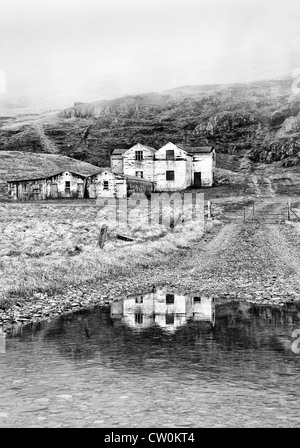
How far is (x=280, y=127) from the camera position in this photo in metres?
180

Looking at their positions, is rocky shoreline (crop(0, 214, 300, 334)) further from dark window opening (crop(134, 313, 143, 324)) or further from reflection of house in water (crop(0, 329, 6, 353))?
dark window opening (crop(134, 313, 143, 324))

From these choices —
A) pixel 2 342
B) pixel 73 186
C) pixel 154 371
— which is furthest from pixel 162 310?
pixel 73 186

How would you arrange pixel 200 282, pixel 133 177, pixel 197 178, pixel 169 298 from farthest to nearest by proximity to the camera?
1. pixel 197 178
2. pixel 133 177
3. pixel 200 282
4. pixel 169 298

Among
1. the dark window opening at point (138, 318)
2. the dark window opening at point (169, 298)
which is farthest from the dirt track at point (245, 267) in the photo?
the dark window opening at point (138, 318)

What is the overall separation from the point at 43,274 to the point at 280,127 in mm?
170964

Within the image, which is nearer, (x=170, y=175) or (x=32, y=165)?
(x=170, y=175)

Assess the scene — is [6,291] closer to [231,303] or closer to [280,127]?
[231,303]

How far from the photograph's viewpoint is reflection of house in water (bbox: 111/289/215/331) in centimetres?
1384

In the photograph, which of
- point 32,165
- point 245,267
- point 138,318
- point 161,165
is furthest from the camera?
point 32,165

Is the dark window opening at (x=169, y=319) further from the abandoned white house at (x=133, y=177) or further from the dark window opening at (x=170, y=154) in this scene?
the dark window opening at (x=170, y=154)

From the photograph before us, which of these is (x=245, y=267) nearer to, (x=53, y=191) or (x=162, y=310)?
(x=162, y=310)

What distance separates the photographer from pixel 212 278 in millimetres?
21656

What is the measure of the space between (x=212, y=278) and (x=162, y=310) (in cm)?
665

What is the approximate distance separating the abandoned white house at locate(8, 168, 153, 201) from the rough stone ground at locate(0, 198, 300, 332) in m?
41.9
